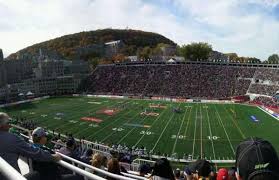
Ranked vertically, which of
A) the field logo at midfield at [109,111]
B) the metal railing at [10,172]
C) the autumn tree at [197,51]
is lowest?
the field logo at midfield at [109,111]

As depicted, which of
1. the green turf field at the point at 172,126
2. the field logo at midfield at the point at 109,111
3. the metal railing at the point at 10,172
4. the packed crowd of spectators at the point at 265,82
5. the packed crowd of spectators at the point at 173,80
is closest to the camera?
the metal railing at the point at 10,172

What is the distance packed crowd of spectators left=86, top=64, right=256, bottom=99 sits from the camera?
233 feet

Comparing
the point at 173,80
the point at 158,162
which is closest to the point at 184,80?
the point at 173,80

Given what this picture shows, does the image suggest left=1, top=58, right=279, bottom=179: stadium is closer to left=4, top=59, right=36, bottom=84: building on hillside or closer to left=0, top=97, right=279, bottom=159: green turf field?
left=0, top=97, right=279, bottom=159: green turf field

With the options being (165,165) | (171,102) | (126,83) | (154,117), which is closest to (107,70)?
(126,83)

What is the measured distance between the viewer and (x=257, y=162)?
279cm

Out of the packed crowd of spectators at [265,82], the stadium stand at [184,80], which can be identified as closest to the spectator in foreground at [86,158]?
the packed crowd of spectators at [265,82]

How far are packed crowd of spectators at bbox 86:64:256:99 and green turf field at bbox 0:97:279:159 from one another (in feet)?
37.2

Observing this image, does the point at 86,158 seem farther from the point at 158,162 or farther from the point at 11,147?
the point at 11,147

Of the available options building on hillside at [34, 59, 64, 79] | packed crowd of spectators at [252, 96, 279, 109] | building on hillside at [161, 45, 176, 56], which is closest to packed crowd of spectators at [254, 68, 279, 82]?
packed crowd of spectators at [252, 96, 279, 109]

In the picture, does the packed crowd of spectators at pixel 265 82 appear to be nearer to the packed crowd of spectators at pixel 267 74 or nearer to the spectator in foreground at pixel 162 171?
the packed crowd of spectators at pixel 267 74

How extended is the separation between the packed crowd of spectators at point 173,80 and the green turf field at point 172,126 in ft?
37.2

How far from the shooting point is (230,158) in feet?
96.4

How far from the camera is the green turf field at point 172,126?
33.6 m
